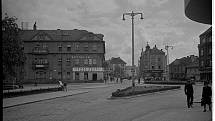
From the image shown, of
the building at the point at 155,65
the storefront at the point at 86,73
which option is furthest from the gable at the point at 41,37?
the building at the point at 155,65

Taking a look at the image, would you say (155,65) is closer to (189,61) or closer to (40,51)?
(189,61)

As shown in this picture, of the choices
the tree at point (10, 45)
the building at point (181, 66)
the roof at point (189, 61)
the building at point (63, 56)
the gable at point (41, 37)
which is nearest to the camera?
the tree at point (10, 45)

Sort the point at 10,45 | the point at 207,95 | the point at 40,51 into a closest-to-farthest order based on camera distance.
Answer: the point at 207,95, the point at 10,45, the point at 40,51

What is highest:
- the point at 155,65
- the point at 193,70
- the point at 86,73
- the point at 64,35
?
the point at 64,35

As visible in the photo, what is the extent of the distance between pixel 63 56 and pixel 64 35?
17.1 feet

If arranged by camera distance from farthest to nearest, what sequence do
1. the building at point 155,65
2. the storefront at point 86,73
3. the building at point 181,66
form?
the building at point 181,66
the building at point 155,65
the storefront at point 86,73

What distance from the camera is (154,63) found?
74625mm

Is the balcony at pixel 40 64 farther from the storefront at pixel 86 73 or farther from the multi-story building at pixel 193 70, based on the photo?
the multi-story building at pixel 193 70

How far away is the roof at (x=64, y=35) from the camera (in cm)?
6862

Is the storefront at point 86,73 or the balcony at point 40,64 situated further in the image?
the balcony at point 40,64

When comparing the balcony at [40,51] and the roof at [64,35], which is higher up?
the roof at [64,35]

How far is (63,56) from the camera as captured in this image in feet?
226

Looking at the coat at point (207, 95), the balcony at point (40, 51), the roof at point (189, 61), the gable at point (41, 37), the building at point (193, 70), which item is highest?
the gable at point (41, 37)

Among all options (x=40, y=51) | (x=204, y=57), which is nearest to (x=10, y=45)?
(x=40, y=51)
